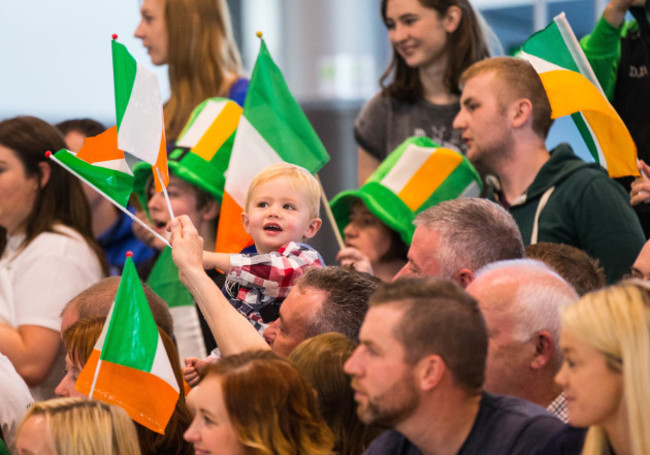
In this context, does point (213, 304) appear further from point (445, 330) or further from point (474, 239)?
point (445, 330)

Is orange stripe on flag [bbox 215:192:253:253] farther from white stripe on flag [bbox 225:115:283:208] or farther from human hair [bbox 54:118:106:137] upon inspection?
human hair [bbox 54:118:106:137]

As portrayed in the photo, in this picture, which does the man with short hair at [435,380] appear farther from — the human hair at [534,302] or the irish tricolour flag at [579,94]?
the irish tricolour flag at [579,94]

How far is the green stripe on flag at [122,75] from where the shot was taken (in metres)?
3.37

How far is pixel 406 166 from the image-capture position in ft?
13.9

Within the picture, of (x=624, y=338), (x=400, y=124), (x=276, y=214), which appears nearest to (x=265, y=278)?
(x=276, y=214)

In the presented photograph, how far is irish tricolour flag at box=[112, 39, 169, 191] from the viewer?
11.0 feet

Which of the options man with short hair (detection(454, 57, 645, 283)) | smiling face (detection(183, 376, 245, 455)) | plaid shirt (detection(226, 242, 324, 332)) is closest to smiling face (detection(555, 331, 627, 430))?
smiling face (detection(183, 376, 245, 455))

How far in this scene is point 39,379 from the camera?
4.12 meters

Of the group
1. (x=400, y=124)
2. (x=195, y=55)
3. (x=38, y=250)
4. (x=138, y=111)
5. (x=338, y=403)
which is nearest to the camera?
(x=338, y=403)

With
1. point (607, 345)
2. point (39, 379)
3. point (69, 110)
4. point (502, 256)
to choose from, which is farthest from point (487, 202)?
point (69, 110)

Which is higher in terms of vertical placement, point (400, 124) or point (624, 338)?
point (624, 338)

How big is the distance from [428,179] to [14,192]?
1.64 m

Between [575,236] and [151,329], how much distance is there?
1.52 meters

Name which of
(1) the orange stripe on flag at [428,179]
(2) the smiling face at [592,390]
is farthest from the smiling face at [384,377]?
(1) the orange stripe on flag at [428,179]
